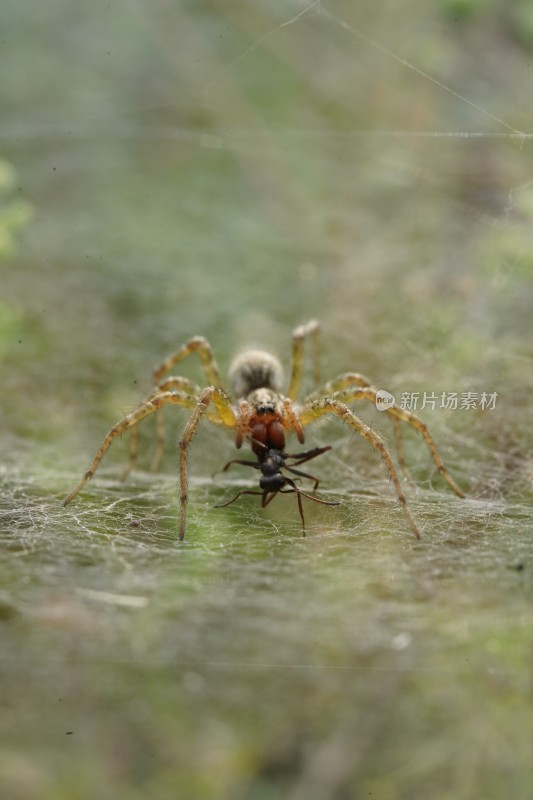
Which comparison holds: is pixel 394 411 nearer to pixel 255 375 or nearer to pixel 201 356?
pixel 255 375

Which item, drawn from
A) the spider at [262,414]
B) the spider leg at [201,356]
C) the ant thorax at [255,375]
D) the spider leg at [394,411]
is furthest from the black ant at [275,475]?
the spider leg at [201,356]

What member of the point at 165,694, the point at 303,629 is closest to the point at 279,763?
the point at 165,694

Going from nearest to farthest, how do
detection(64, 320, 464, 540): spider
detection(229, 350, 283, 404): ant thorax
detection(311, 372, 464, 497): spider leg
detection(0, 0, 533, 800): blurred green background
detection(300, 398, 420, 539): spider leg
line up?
detection(0, 0, 533, 800): blurred green background
detection(300, 398, 420, 539): spider leg
detection(64, 320, 464, 540): spider
detection(311, 372, 464, 497): spider leg
detection(229, 350, 283, 404): ant thorax

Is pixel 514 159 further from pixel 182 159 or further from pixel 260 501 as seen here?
pixel 260 501

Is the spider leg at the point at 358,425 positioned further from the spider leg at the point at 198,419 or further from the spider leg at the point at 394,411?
the spider leg at the point at 198,419

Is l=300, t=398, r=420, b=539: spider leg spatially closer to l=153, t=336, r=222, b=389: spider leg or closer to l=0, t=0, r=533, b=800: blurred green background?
l=0, t=0, r=533, b=800: blurred green background

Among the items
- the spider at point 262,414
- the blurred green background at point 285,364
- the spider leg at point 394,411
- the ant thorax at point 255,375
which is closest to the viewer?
the blurred green background at point 285,364

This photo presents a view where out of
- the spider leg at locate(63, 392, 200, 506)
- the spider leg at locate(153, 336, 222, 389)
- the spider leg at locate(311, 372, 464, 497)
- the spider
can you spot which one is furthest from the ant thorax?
the spider leg at locate(63, 392, 200, 506)

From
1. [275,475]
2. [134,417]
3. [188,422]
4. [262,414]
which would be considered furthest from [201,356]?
[275,475]
